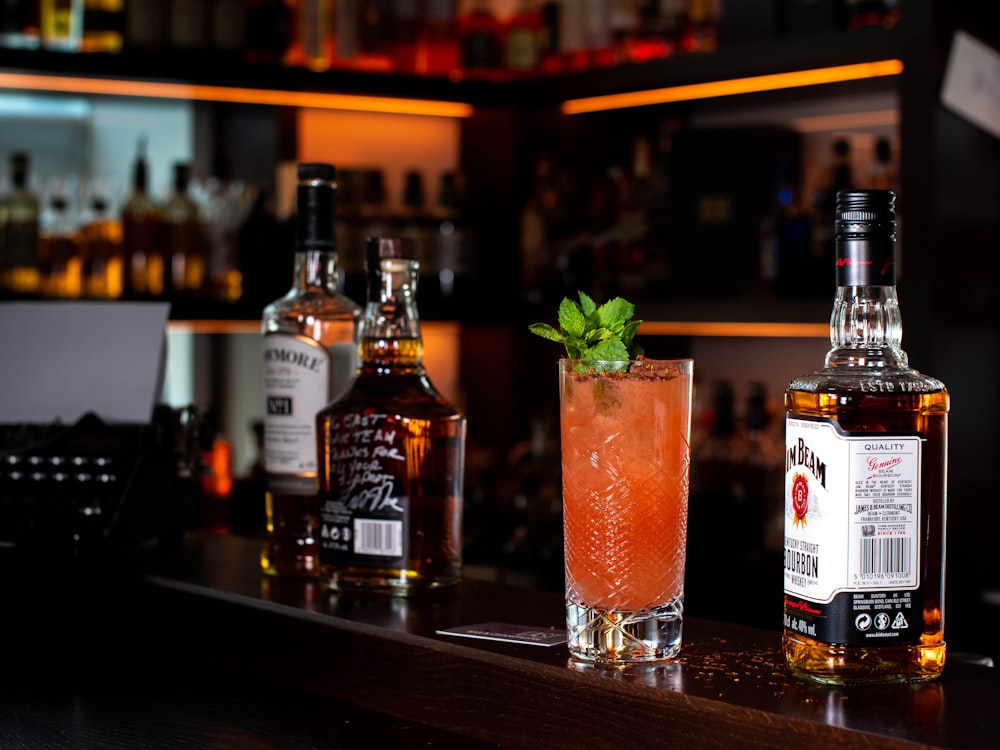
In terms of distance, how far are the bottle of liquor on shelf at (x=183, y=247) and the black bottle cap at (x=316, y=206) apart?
58.9 inches

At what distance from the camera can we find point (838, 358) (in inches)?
35.7

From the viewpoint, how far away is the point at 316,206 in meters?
1.29

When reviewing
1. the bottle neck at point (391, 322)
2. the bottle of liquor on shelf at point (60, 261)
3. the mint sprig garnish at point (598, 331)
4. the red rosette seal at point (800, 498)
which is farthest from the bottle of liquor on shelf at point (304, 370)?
the bottle of liquor on shelf at point (60, 261)

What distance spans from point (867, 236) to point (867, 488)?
0.53 feet

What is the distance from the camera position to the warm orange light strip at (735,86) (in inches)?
93.4

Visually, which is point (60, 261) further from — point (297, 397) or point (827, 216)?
point (297, 397)

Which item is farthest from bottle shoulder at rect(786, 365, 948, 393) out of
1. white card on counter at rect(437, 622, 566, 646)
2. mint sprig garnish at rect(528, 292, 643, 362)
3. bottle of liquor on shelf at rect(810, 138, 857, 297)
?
bottle of liquor on shelf at rect(810, 138, 857, 297)

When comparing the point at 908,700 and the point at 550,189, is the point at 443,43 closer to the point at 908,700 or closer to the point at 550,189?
the point at 550,189

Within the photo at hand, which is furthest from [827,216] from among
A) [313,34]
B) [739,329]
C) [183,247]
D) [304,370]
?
[304,370]

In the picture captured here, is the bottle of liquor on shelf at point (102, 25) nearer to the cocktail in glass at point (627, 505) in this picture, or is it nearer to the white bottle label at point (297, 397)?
the white bottle label at point (297, 397)

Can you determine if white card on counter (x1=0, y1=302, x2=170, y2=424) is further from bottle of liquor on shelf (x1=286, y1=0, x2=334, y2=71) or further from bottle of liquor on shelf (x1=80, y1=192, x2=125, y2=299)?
bottle of liquor on shelf (x1=286, y1=0, x2=334, y2=71)

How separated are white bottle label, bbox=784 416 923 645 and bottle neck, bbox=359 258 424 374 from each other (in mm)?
425

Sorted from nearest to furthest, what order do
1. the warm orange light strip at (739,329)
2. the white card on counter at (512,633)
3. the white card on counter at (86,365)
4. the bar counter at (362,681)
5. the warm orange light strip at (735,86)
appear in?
the bar counter at (362,681), the white card on counter at (512,633), the white card on counter at (86,365), the warm orange light strip at (735,86), the warm orange light strip at (739,329)

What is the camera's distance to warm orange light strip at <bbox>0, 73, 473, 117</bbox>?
2621mm
